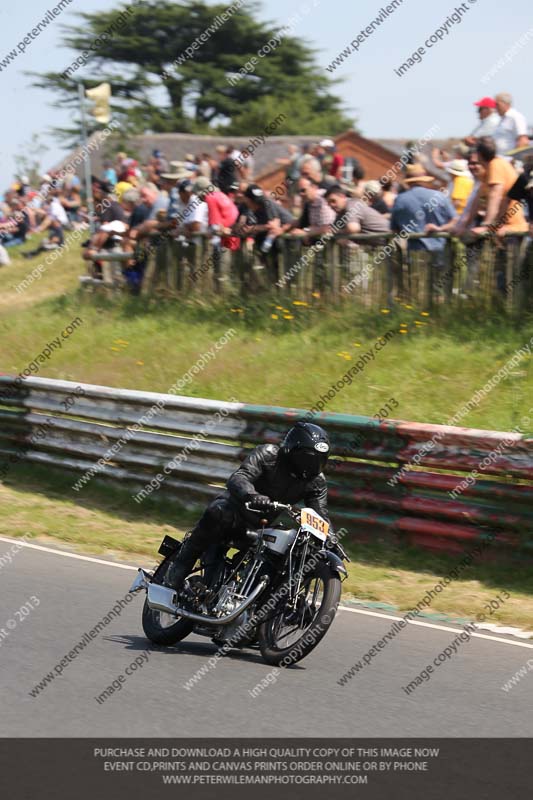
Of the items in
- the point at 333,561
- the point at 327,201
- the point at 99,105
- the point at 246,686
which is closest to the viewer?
the point at 246,686

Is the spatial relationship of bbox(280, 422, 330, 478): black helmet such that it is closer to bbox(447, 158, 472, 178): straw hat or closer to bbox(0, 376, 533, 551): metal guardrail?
bbox(0, 376, 533, 551): metal guardrail

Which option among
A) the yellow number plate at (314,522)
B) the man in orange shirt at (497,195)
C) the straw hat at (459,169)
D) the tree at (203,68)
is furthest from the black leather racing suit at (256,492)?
the tree at (203,68)

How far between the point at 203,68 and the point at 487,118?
49642 mm

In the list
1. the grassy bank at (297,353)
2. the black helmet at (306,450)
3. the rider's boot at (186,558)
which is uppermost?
the black helmet at (306,450)

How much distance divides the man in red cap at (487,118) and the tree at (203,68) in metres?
45.0

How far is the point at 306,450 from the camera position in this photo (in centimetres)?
713

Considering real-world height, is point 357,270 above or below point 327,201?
below

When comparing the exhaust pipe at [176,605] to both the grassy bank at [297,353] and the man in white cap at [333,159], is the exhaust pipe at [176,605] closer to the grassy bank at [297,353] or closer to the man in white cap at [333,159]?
the grassy bank at [297,353]

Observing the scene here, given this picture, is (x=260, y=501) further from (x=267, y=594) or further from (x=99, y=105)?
(x=99, y=105)

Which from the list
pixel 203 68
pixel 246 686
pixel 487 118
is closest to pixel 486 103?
pixel 487 118

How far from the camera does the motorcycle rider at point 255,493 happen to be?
23.8ft

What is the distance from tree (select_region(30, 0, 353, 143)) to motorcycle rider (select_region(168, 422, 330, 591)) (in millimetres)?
52232
